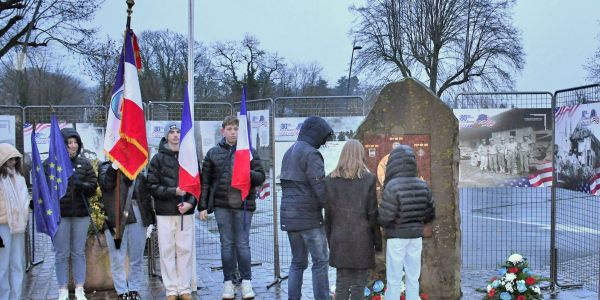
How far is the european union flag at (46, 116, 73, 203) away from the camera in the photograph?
625cm

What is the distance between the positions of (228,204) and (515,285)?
Result: 10.3ft

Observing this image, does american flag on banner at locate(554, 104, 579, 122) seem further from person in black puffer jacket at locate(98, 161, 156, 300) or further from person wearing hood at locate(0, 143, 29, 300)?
person wearing hood at locate(0, 143, 29, 300)

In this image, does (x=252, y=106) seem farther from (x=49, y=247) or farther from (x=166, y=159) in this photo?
(x=49, y=247)

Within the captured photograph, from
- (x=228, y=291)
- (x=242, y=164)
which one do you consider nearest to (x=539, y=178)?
(x=242, y=164)

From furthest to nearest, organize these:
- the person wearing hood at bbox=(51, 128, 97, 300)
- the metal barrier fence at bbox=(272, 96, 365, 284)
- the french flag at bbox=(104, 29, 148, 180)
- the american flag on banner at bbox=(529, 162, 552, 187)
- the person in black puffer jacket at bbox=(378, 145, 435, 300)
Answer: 1. the metal barrier fence at bbox=(272, 96, 365, 284)
2. the american flag on banner at bbox=(529, 162, 552, 187)
3. the person wearing hood at bbox=(51, 128, 97, 300)
4. the french flag at bbox=(104, 29, 148, 180)
5. the person in black puffer jacket at bbox=(378, 145, 435, 300)

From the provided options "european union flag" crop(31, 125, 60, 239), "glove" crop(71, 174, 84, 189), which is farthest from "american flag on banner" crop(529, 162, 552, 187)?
"european union flag" crop(31, 125, 60, 239)

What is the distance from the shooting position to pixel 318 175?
532 cm

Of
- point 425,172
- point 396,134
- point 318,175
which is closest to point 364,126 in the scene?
point 396,134

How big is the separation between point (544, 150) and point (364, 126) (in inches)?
105

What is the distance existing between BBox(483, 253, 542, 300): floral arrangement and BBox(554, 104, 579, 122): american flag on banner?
1.95 metres

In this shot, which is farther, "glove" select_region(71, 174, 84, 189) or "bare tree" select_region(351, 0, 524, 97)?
"bare tree" select_region(351, 0, 524, 97)

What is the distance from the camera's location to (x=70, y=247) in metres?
6.51

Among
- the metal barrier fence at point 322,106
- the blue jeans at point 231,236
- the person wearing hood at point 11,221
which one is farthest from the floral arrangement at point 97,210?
the metal barrier fence at point 322,106

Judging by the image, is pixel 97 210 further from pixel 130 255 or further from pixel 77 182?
pixel 130 255
